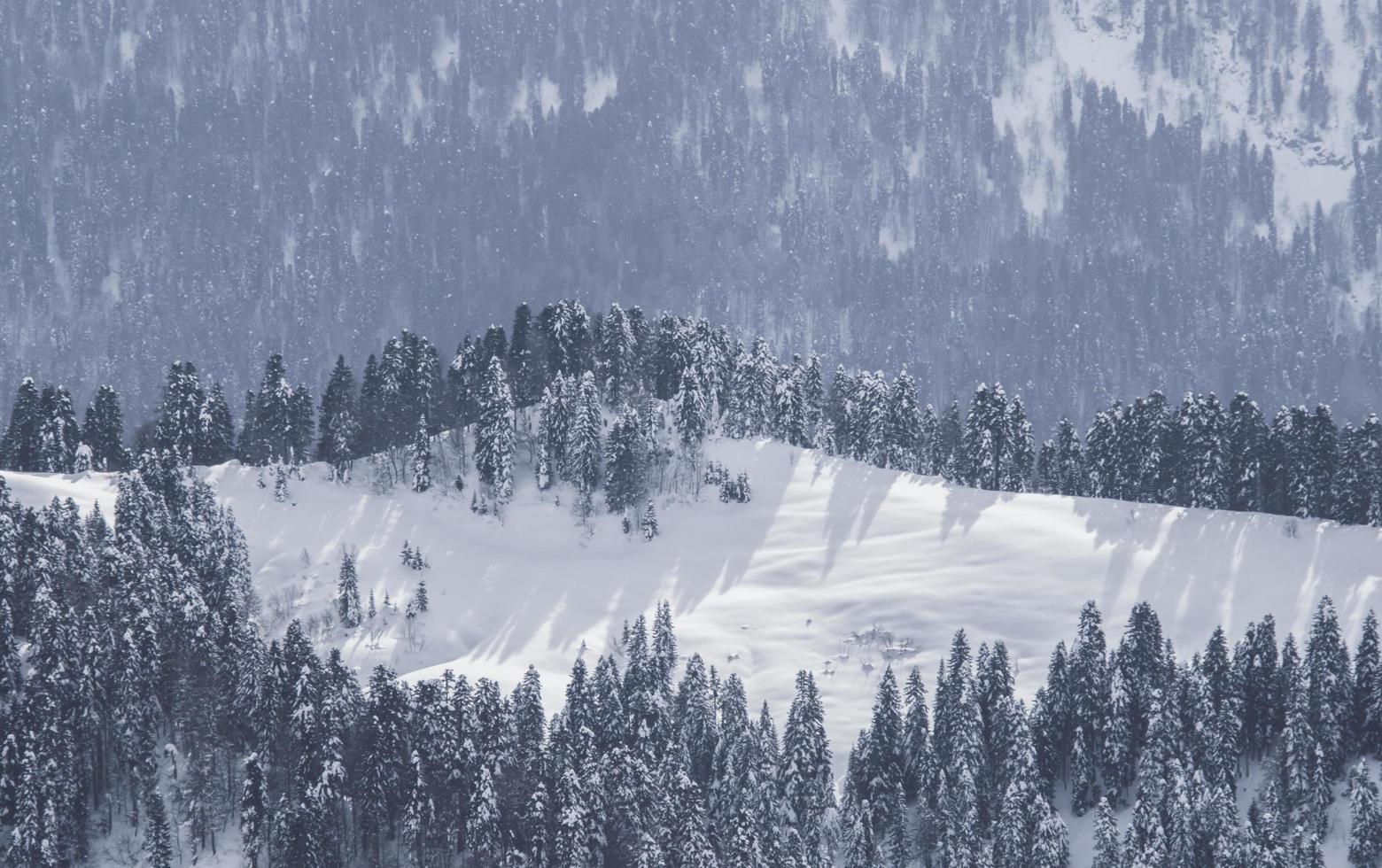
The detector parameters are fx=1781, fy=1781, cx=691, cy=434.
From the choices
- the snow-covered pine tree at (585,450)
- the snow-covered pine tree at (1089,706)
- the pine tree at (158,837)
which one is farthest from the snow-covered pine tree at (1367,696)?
the pine tree at (158,837)

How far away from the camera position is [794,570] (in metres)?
151

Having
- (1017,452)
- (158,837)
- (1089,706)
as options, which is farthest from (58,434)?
(1089,706)

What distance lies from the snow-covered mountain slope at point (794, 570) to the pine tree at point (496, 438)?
263cm

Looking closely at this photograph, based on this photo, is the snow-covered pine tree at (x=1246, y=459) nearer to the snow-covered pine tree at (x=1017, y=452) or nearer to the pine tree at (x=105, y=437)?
the snow-covered pine tree at (x=1017, y=452)

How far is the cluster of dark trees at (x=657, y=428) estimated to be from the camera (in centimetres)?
15088

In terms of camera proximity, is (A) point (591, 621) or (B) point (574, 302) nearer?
(A) point (591, 621)

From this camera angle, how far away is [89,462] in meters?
159

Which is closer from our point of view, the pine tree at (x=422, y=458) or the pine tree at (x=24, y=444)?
the pine tree at (x=422, y=458)

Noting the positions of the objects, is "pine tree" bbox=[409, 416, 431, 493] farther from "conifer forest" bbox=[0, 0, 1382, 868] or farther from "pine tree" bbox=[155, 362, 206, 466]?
"pine tree" bbox=[155, 362, 206, 466]

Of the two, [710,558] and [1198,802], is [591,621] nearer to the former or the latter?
[710,558]

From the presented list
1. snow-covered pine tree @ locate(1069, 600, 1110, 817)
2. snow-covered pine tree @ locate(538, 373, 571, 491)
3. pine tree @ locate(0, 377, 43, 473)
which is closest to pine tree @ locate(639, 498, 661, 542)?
snow-covered pine tree @ locate(538, 373, 571, 491)

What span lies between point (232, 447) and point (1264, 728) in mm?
98177

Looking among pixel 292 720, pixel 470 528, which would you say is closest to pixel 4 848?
pixel 292 720

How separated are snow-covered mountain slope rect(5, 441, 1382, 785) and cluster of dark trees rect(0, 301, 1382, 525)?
365 cm
